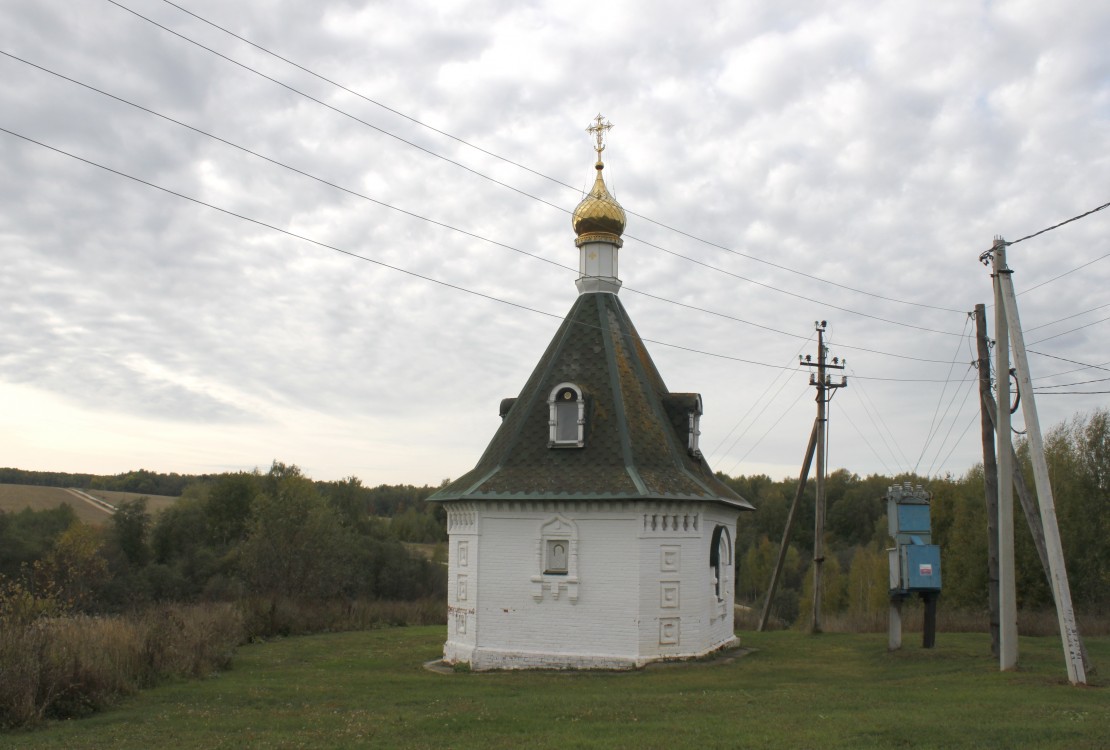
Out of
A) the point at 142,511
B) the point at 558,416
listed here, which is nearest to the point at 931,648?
the point at 558,416

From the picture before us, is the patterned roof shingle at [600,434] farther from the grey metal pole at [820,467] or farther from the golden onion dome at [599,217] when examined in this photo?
the grey metal pole at [820,467]

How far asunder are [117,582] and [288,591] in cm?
1097

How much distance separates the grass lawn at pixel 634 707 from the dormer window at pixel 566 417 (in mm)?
4498

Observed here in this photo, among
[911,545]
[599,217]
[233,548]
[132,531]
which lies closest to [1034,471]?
[911,545]

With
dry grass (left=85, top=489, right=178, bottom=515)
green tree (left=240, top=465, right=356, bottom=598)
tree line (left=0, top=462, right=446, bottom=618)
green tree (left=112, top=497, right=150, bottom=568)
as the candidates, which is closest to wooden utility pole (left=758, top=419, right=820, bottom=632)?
tree line (left=0, top=462, right=446, bottom=618)

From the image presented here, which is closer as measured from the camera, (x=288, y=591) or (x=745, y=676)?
(x=745, y=676)

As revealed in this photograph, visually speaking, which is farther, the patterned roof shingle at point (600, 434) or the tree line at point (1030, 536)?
the tree line at point (1030, 536)

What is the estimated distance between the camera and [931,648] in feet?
59.5

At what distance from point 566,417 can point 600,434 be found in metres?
0.78

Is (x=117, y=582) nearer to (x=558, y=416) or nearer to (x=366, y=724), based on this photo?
(x=558, y=416)

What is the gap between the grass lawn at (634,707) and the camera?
9.62 metres

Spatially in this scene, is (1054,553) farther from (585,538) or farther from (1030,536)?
(1030,536)

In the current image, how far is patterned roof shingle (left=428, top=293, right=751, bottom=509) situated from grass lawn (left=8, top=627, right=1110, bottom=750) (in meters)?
3.40

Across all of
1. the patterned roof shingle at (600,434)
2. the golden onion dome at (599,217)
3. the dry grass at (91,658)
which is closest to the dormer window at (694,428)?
the patterned roof shingle at (600,434)
